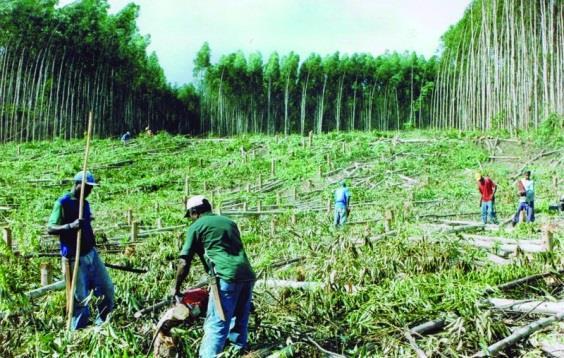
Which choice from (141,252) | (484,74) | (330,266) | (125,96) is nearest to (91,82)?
(125,96)

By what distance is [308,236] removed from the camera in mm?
8891

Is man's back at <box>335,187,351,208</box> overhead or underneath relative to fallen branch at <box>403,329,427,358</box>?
overhead

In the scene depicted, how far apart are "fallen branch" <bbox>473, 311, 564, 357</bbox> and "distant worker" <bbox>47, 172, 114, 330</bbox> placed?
304 centimetres

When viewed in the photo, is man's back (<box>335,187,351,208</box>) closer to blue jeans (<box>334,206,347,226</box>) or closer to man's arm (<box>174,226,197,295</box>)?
blue jeans (<box>334,206,347,226</box>)

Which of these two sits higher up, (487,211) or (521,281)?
(487,211)

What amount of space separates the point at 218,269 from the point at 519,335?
2270mm

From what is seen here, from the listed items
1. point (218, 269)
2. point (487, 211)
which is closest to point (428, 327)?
point (218, 269)

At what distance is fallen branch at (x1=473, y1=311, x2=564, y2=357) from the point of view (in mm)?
4180

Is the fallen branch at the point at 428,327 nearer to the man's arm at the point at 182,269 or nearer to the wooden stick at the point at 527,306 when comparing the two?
the wooden stick at the point at 527,306

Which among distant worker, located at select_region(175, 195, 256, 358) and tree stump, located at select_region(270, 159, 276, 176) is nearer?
distant worker, located at select_region(175, 195, 256, 358)

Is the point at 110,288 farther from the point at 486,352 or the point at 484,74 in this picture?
the point at 484,74

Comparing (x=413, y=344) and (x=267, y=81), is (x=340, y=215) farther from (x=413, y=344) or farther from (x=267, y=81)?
(x=267, y=81)

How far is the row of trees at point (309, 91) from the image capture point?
4069 centimetres

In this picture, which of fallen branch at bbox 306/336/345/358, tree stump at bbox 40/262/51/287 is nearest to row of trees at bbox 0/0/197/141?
tree stump at bbox 40/262/51/287
